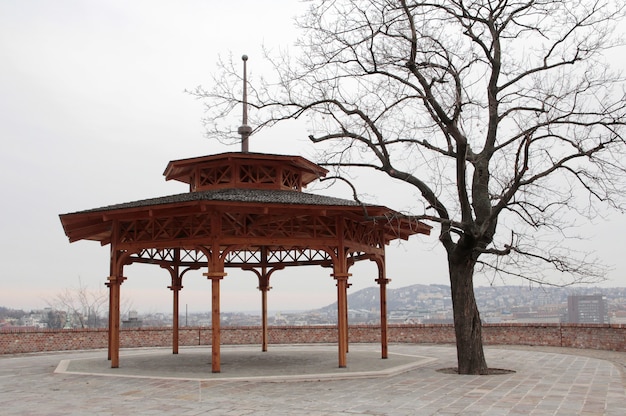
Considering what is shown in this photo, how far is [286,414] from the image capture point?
8.87 meters

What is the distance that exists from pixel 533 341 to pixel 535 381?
10739 millimetres

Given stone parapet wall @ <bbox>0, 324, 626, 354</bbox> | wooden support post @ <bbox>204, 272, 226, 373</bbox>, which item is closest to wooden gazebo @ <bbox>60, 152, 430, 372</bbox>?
wooden support post @ <bbox>204, 272, 226, 373</bbox>

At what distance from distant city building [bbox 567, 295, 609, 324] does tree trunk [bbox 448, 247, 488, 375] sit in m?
9.15

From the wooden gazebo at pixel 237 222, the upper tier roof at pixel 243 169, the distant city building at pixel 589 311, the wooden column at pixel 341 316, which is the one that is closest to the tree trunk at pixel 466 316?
the wooden gazebo at pixel 237 222

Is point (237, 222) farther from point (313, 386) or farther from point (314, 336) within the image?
point (314, 336)

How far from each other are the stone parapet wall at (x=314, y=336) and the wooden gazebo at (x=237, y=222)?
608cm

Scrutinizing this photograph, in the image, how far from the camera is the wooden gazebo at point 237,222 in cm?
1384

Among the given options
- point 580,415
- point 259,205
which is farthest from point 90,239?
point 580,415

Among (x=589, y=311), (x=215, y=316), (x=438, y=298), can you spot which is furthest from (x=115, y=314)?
(x=438, y=298)

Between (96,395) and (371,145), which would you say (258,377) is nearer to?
(96,395)

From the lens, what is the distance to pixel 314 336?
25.0m

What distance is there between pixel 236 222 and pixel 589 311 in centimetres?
1604

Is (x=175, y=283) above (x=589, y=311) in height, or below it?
above

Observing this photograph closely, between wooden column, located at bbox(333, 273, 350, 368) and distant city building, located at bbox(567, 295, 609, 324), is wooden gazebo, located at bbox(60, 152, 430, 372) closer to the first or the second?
wooden column, located at bbox(333, 273, 350, 368)
